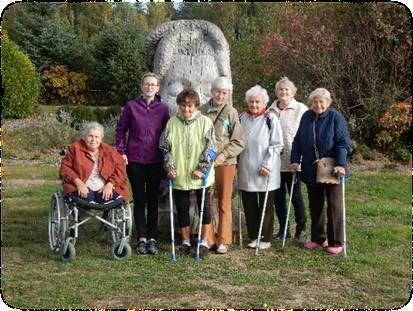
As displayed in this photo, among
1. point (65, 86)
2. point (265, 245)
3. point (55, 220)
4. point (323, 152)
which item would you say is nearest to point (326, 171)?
point (323, 152)

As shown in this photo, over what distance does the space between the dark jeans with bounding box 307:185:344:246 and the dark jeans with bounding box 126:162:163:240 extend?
4.85ft

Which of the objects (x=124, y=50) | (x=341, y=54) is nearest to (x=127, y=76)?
(x=124, y=50)

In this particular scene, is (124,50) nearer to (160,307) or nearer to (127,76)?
(127,76)

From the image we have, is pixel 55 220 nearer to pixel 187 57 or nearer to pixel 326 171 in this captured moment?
pixel 187 57

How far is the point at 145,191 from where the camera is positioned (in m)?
5.48

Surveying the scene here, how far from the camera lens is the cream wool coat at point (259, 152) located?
5.42 m

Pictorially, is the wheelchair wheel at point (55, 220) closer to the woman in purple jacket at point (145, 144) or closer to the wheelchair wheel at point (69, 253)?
the wheelchair wheel at point (69, 253)

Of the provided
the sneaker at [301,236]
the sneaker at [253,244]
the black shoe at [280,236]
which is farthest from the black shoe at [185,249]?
the sneaker at [301,236]

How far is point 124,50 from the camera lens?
18250 millimetres

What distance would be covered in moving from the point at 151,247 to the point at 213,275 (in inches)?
31.6

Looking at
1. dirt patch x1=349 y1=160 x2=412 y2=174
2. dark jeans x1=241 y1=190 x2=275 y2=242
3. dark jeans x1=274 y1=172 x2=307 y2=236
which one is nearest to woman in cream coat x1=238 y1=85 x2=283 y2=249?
dark jeans x1=241 y1=190 x2=275 y2=242

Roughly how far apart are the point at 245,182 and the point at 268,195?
0.26m

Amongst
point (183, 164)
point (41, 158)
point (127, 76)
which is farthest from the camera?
point (127, 76)

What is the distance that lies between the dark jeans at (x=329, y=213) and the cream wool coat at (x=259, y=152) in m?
0.42
